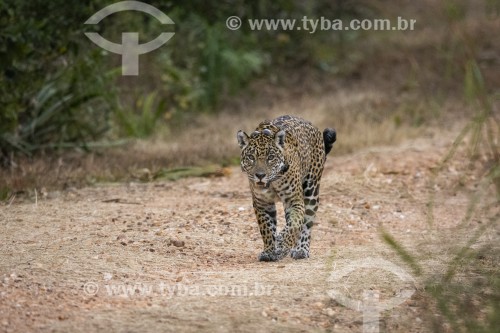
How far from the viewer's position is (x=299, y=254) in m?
9.02

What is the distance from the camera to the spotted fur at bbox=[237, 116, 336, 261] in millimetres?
8664

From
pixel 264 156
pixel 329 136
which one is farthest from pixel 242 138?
pixel 329 136

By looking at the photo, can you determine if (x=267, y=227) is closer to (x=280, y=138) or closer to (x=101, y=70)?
(x=280, y=138)

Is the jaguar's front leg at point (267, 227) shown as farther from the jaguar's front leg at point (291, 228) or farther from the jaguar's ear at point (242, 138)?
the jaguar's ear at point (242, 138)

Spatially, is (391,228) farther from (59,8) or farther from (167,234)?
(59,8)

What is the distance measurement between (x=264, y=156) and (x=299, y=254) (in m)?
1.04

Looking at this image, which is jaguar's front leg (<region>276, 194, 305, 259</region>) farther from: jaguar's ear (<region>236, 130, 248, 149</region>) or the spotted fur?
jaguar's ear (<region>236, 130, 248, 149</region>)

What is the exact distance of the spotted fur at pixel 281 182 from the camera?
341 inches

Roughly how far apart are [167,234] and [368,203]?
10.1ft

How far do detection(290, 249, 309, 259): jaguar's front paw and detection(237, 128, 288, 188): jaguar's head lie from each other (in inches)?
29.8

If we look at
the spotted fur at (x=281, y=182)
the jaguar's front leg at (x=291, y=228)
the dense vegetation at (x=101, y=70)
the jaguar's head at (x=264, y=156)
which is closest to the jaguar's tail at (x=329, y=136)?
the spotted fur at (x=281, y=182)

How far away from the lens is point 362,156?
14422 mm

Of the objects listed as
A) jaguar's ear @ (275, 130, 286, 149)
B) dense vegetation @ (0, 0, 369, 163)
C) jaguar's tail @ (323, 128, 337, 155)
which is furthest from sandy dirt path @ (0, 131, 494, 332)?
dense vegetation @ (0, 0, 369, 163)

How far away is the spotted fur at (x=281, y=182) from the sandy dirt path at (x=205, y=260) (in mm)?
252
